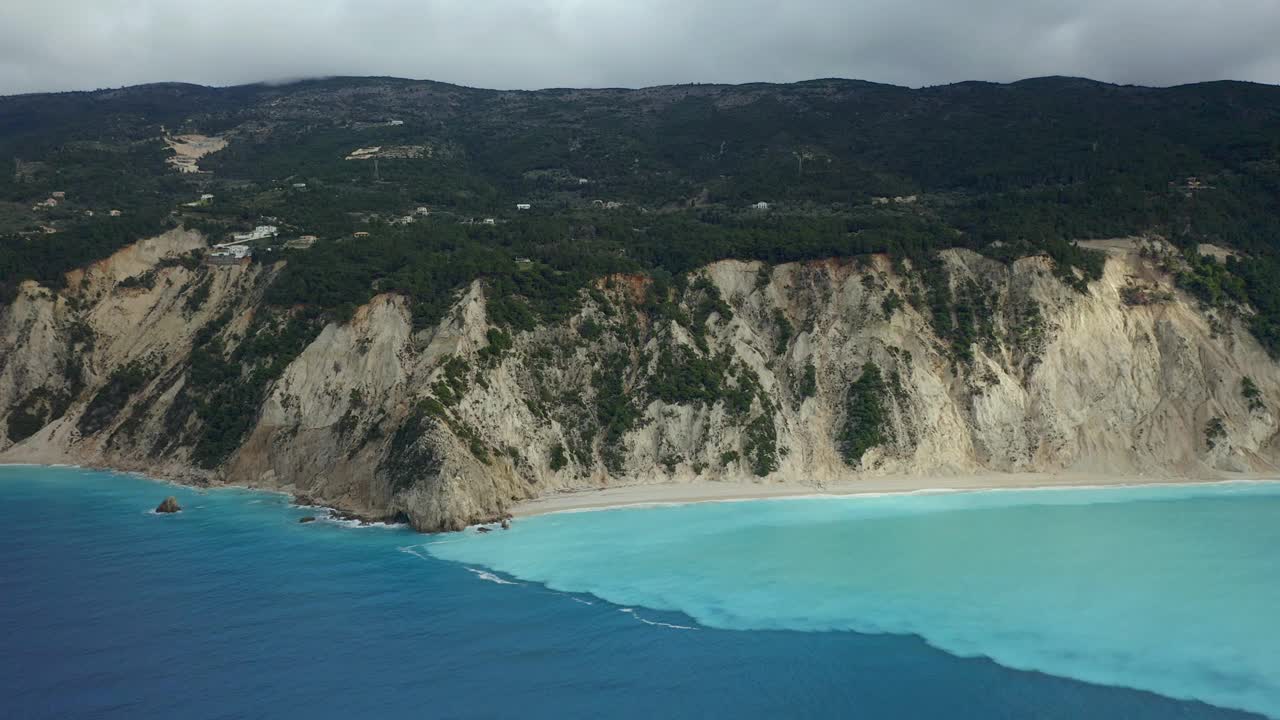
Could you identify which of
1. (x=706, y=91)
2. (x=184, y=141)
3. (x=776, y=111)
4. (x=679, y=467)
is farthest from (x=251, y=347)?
(x=706, y=91)

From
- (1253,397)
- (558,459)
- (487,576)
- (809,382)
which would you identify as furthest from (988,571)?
(1253,397)

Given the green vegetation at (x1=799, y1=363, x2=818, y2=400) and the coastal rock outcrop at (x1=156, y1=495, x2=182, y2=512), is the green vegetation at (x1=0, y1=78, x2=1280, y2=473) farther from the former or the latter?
the coastal rock outcrop at (x1=156, y1=495, x2=182, y2=512)

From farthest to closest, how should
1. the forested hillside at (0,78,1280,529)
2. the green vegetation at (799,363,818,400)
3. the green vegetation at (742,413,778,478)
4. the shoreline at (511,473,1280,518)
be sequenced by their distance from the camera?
the green vegetation at (799,363,818,400), the green vegetation at (742,413,778,478), the forested hillside at (0,78,1280,529), the shoreline at (511,473,1280,518)

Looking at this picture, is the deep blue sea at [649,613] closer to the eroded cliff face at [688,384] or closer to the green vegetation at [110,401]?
the eroded cliff face at [688,384]

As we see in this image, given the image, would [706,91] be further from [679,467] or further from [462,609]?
[462,609]

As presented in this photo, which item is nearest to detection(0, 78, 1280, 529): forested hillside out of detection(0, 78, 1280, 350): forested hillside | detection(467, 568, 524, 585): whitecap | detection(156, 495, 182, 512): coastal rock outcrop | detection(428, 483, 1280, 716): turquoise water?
detection(0, 78, 1280, 350): forested hillside
